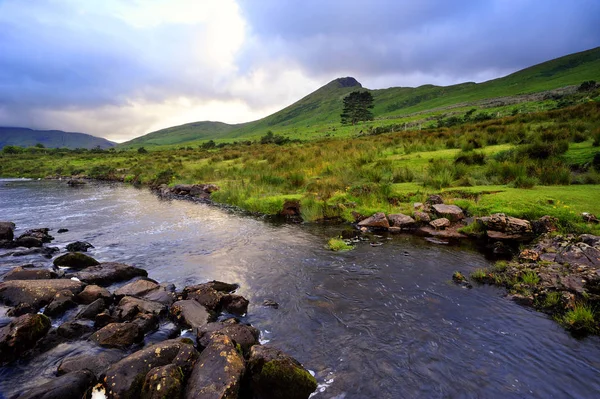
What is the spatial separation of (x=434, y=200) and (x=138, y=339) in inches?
492

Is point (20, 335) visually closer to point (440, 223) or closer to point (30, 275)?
point (30, 275)

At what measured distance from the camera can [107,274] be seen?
28.9ft

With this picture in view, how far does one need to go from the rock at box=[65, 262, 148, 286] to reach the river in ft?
2.27

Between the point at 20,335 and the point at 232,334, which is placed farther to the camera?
the point at 232,334

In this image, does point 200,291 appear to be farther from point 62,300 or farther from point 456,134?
point 456,134

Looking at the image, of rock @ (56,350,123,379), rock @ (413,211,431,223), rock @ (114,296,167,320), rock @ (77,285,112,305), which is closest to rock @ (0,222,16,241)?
rock @ (77,285,112,305)

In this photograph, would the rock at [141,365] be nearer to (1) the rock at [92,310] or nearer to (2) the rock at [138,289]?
(1) the rock at [92,310]

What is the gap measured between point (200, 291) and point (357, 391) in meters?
4.44

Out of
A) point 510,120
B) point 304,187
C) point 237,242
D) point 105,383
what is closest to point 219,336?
point 105,383

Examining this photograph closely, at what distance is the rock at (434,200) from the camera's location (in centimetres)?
1369

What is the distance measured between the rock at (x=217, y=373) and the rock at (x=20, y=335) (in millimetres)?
3471

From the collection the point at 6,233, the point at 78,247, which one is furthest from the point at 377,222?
the point at 6,233

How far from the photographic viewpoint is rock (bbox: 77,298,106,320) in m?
6.61

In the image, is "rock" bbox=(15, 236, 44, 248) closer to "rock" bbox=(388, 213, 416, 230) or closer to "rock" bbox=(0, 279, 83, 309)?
"rock" bbox=(0, 279, 83, 309)
